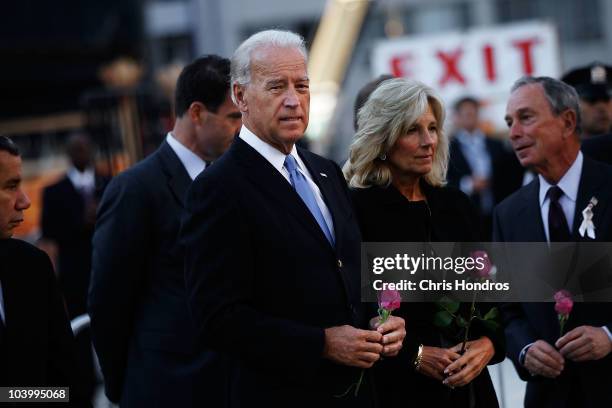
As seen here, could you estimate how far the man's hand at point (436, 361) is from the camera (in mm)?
4120

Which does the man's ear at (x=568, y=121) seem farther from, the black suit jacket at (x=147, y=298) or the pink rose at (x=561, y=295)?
the black suit jacket at (x=147, y=298)

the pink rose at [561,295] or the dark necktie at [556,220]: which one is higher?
the dark necktie at [556,220]

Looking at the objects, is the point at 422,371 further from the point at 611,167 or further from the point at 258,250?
the point at 611,167

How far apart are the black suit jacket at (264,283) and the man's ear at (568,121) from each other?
152 cm

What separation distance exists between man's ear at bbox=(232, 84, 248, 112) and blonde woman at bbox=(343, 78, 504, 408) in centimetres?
76

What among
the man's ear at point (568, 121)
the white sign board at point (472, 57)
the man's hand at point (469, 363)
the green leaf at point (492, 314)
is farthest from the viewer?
the white sign board at point (472, 57)

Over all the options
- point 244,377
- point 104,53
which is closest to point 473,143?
point 244,377

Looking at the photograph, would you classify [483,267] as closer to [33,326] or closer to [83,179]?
[33,326]

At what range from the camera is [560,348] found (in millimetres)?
4473

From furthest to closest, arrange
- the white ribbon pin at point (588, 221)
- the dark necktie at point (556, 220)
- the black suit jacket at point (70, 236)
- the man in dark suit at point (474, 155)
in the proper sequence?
the man in dark suit at point (474, 155) < the black suit jacket at point (70, 236) < the dark necktie at point (556, 220) < the white ribbon pin at point (588, 221)

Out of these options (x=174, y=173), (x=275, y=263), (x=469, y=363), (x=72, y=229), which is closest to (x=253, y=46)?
(x=275, y=263)

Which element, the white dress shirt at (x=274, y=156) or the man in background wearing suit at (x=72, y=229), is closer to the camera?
the white dress shirt at (x=274, y=156)

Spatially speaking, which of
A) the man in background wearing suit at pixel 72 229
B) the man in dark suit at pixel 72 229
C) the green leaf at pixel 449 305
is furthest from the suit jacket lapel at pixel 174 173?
the man in dark suit at pixel 72 229

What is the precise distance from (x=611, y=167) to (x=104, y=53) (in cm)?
2190
